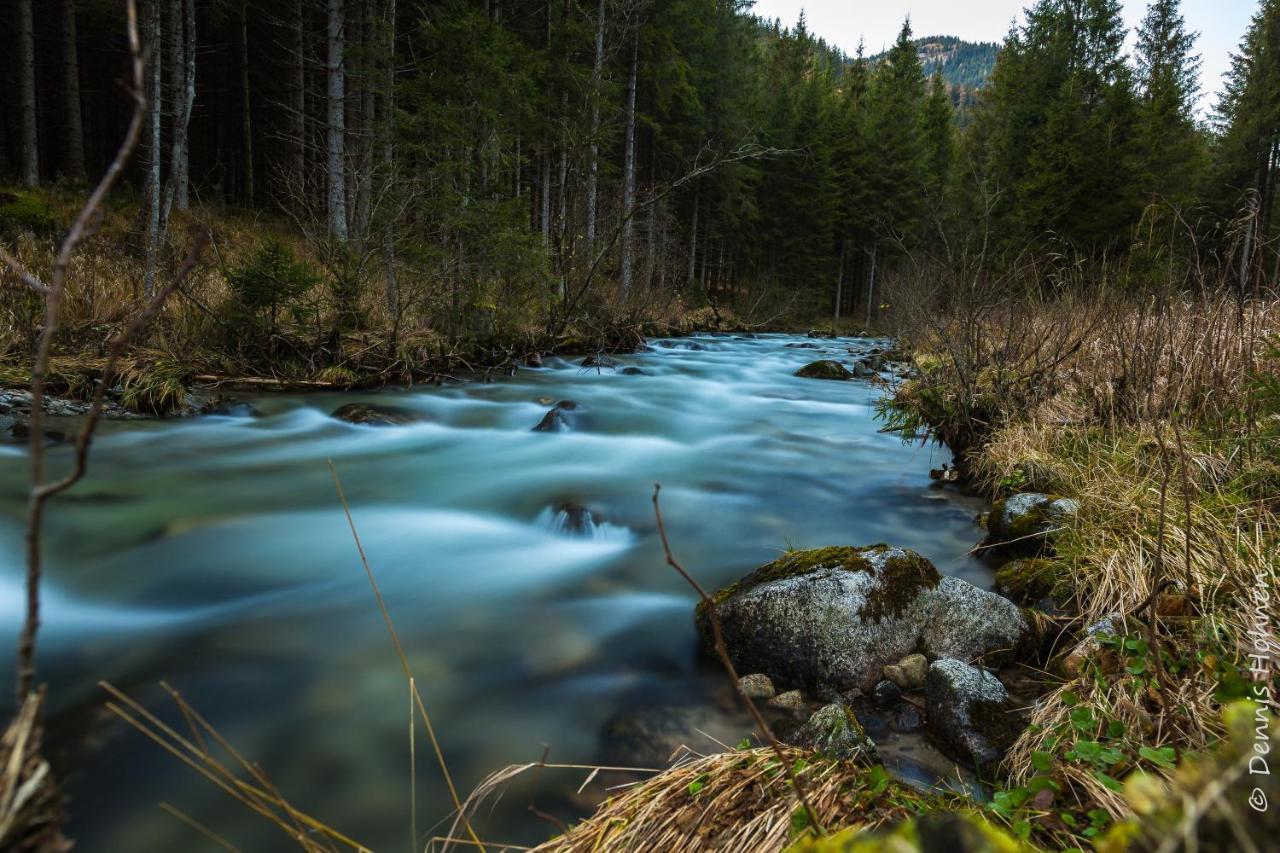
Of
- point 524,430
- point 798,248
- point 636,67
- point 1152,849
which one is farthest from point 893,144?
point 1152,849

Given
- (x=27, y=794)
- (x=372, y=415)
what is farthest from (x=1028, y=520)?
(x=372, y=415)

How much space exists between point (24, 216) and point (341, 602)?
14.0 metres

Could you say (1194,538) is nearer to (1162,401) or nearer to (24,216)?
(1162,401)

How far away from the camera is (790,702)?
2.85 metres

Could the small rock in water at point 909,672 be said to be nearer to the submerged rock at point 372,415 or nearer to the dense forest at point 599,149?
the dense forest at point 599,149

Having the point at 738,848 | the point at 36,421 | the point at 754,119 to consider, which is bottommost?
the point at 738,848

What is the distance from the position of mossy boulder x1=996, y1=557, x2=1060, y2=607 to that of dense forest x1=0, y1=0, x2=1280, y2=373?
172cm

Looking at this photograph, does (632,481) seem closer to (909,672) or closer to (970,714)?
(909,672)

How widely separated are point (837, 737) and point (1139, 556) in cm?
192

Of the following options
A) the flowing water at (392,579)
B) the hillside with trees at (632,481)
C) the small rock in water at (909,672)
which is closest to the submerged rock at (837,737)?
the hillside with trees at (632,481)

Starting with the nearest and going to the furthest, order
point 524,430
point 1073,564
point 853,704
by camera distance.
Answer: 1. point 853,704
2. point 1073,564
3. point 524,430

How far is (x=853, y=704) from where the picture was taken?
282 centimetres

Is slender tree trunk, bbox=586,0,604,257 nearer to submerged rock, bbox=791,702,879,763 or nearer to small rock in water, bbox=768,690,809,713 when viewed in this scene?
small rock in water, bbox=768,690,809,713

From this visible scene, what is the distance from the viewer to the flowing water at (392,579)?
103 inches
